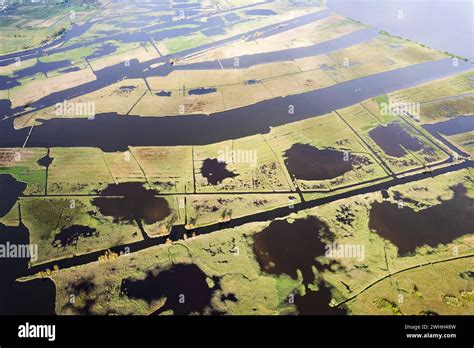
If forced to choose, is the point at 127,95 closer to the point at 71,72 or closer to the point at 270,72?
the point at 71,72

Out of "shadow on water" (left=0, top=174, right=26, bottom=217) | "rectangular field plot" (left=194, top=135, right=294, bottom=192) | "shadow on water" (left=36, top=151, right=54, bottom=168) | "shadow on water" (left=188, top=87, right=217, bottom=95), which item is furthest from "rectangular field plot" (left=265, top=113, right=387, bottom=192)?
"shadow on water" (left=0, top=174, right=26, bottom=217)

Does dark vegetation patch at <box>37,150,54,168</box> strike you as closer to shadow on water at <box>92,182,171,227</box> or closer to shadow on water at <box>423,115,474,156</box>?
shadow on water at <box>92,182,171,227</box>

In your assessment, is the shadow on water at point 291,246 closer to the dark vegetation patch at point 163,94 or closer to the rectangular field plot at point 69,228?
the rectangular field plot at point 69,228

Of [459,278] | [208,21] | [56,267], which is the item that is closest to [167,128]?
[56,267]

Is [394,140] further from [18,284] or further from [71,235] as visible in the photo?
[18,284]

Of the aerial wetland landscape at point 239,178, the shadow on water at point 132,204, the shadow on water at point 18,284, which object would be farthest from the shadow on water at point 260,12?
the shadow on water at point 18,284

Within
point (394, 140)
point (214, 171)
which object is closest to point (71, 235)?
point (214, 171)

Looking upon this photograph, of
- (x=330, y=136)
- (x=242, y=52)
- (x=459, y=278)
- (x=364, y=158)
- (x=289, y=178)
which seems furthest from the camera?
(x=242, y=52)
